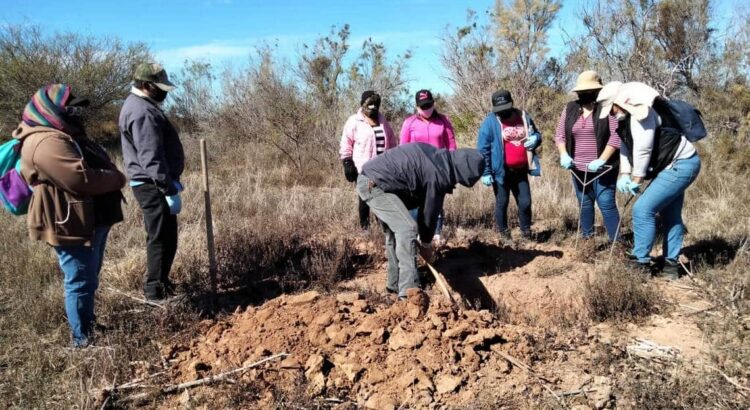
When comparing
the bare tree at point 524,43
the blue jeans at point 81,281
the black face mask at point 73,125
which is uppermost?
the bare tree at point 524,43

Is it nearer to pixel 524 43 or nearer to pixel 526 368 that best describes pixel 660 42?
pixel 524 43

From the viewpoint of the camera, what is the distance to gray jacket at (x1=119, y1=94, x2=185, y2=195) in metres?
3.58

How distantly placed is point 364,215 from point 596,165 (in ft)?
8.24

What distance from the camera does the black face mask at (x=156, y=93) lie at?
3.71m

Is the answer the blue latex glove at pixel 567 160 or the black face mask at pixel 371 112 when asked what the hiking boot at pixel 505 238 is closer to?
the blue latex glove at pixel 567 160

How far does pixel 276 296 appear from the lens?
4461 millimetres

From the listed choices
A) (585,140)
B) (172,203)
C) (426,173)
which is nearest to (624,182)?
(585,140)

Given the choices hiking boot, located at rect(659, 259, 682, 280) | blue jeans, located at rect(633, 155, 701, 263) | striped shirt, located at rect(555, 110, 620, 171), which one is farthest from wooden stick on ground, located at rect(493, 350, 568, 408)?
striped shirt, located at rect(555, 110, 620, 171)

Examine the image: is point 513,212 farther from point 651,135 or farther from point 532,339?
point 532,339

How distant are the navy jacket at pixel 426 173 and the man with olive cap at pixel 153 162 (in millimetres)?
1522

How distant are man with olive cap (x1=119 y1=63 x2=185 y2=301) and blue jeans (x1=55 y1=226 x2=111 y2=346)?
465mm

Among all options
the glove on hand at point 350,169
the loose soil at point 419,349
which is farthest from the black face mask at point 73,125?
the glove on hand at point 350,169

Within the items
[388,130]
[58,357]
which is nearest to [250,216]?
[388,130]

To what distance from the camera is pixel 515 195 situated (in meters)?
5.41
